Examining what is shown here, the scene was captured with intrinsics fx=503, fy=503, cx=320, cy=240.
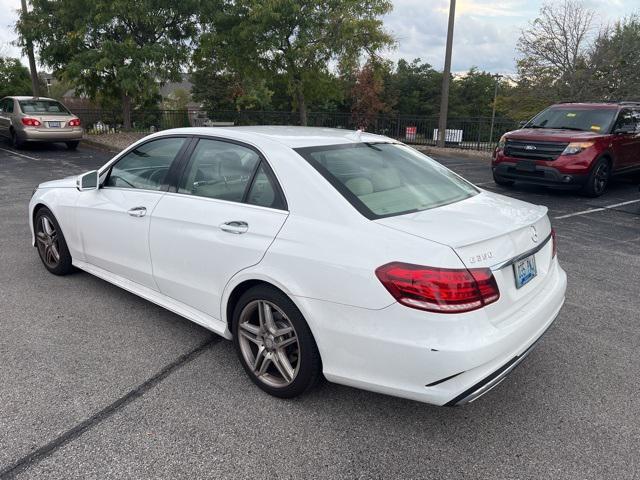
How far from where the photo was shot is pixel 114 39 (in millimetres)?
16250

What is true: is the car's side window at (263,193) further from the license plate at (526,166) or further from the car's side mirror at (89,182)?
the license plate at (526,166)

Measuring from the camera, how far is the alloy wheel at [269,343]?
2.82m

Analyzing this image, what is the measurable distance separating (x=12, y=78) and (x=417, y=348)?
4368 centimetres

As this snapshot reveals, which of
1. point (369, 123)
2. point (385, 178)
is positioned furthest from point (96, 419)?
point (369, 123)

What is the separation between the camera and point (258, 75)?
59.8 ft

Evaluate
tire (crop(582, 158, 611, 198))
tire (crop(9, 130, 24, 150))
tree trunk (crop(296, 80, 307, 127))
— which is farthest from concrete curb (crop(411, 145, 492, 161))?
tire (crop(9, 130, 24, 150))

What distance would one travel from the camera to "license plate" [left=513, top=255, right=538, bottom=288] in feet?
8.43

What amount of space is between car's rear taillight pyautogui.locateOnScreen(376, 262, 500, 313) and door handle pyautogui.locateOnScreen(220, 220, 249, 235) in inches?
37.3

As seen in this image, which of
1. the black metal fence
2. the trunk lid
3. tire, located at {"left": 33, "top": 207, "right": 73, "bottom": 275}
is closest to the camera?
the trunk lid

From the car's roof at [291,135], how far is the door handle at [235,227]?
1.84 feet

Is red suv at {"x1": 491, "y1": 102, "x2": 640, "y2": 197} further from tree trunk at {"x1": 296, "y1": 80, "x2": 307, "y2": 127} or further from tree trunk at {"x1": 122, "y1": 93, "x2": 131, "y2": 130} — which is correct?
tree trunk at {"x1": 122, "y1": 93, "x2": 131, "y2": 130}

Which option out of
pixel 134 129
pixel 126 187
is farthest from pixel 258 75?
pixel 126 187

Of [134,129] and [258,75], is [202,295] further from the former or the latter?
[134,129]

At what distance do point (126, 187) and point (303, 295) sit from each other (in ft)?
6.81
